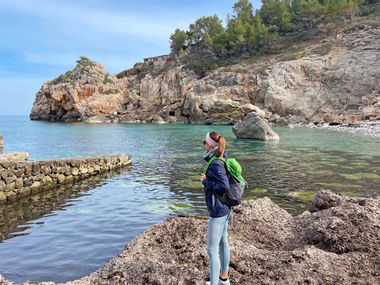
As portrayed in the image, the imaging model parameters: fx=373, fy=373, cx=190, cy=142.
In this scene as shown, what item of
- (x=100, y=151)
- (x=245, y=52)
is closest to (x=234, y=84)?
(x=245, y=52)

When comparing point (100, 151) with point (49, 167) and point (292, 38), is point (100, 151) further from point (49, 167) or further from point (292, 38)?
point (292, 38)

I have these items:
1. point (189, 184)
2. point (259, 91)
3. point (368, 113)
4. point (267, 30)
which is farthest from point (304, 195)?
point (267, 30)

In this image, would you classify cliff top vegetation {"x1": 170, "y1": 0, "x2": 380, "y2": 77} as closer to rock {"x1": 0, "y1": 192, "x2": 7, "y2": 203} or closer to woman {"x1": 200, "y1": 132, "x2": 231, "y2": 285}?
rock {"x1": 0, "y1": 192, "x2": 7, "y2": 203}

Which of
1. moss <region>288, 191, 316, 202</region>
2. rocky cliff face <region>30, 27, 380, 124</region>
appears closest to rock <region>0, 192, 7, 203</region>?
moss <region>288, 191, 316, 202</region>

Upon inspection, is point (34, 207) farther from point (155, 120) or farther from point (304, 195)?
point (155, 120)

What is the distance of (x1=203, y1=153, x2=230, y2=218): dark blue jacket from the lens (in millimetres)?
7113

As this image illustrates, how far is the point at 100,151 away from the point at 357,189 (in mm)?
28762

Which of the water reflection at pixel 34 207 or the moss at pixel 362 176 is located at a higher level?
the water reflection at pixel 34 207

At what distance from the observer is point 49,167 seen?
22297 mm

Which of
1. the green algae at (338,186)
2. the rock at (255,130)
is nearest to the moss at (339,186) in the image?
the green algae at (338,186)

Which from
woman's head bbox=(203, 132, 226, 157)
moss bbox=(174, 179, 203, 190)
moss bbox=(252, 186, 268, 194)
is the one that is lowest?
moss bbox=(252, 186, 268, 194)

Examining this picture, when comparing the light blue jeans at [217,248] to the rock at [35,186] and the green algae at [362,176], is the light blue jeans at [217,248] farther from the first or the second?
the green algae at [362,176]

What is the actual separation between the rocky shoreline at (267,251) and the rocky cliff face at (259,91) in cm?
7506

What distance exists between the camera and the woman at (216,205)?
7.11 meters
